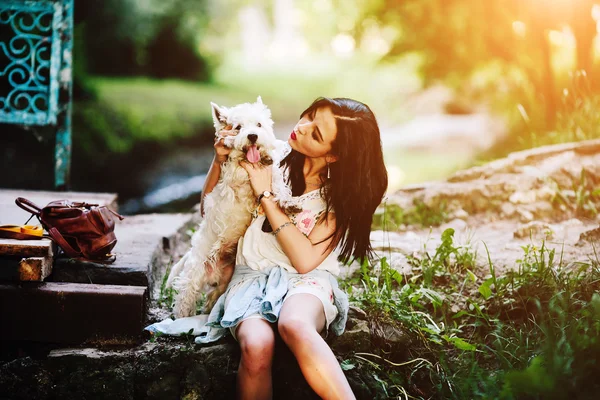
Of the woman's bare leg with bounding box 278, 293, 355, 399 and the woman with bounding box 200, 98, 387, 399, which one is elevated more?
the woman with bounding box 200, 98, 387, 399

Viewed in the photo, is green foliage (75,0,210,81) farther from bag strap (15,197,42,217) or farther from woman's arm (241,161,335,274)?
woman's arm (241,161,335,274)

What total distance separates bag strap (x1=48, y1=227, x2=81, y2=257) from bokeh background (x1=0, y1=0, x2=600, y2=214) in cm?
299

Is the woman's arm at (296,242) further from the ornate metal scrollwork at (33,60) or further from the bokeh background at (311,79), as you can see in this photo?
the bokeh background at (311,79)

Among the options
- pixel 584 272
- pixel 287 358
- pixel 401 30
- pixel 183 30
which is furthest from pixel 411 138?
pixel 287 358

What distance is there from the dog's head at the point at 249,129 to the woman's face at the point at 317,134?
6.4 inches

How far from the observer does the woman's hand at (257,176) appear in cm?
328

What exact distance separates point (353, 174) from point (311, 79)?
17.2 metres

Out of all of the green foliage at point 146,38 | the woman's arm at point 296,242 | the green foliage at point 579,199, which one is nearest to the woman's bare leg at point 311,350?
the woman's arm at point 296,242

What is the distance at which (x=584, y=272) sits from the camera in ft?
12.5

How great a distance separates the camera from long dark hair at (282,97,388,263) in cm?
335

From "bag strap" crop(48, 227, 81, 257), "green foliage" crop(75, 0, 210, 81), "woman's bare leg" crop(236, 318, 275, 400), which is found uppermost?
"green foliage" crop(75, 0, 210, 81)

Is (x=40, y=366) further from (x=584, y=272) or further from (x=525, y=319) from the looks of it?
(x=584, y=272)

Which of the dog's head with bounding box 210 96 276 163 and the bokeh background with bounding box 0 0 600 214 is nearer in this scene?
the dog's head with bounding box 210 96 276 163

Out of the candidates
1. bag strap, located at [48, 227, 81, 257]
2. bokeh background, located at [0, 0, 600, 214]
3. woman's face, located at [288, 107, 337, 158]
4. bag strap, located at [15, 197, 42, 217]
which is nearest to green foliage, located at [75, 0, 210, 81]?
bokeh background, located at [0, 0, 600, 214]
